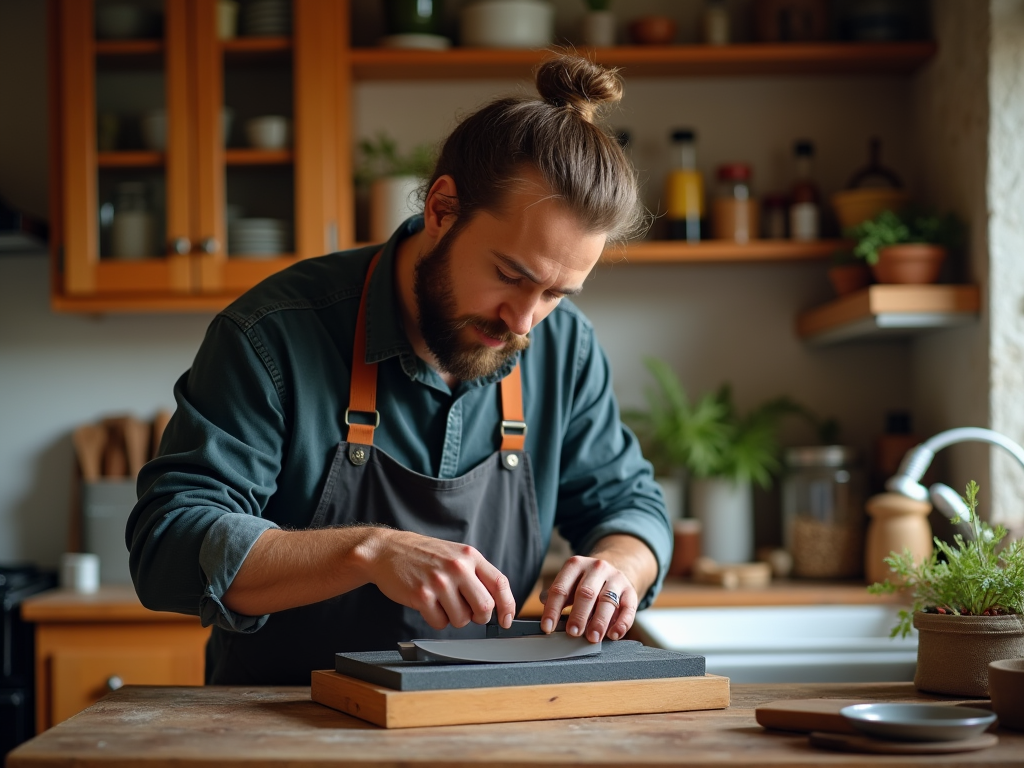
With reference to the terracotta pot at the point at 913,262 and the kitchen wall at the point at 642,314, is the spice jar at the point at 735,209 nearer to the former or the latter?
the kitchen wall at the point at 642,314

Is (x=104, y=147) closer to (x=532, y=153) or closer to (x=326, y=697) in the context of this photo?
(x=532, y=153)

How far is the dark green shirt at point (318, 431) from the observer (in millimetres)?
1264

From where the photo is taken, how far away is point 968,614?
48.5 inches

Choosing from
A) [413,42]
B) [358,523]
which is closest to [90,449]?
[413,42]

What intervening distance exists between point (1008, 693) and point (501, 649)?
0.49 m


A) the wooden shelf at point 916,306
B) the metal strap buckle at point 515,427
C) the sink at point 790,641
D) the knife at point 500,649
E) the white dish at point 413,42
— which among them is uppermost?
the white dish at point 413,42

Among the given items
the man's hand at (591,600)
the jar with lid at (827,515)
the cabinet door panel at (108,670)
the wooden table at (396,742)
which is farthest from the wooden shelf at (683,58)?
the wooden table at (396,742)

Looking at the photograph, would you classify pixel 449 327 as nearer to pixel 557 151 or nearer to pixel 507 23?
pixel 557 151

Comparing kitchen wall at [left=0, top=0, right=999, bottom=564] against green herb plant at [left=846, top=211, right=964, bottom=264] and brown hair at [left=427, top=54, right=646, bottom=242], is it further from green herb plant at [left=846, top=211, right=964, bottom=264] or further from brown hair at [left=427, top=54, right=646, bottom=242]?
brown hair at [left=427, top=54, right=646, bottom=242]

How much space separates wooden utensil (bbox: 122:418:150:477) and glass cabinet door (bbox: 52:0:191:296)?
383mm

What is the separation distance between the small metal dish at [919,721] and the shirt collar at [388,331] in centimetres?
76

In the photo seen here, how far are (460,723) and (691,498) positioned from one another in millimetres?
1954

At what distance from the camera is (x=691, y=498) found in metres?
2.93

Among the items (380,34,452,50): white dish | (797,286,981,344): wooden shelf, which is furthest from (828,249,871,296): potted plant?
(380,34,452,50): white dish
